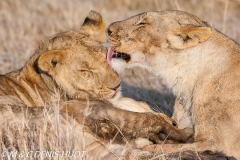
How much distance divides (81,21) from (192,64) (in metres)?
A: 5.40

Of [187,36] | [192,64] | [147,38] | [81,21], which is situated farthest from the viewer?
[81,21]

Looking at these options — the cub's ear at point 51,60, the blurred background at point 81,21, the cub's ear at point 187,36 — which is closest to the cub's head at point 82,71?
the cub's ear at point 51,60

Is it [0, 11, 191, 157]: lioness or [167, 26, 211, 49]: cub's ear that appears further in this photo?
[167, 26, 211, 49]: cub's ear

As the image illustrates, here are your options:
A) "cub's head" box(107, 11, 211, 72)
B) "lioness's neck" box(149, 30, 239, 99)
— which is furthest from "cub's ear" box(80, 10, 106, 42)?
"lioness's neck" box(149, 30, 239, 99)

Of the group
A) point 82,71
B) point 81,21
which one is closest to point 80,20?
point 81,21

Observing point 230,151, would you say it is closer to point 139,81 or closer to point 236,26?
point 139,81

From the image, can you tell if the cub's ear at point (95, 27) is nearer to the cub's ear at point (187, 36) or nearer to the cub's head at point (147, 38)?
the cub's head at point (147, 38)

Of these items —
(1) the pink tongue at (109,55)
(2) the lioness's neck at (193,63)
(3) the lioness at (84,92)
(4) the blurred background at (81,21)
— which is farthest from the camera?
(4) the blurred background at (81,21)

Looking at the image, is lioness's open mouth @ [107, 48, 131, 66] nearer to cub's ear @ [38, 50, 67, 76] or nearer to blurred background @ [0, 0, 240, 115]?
cub's ear @ [38, 50, 67, 76]

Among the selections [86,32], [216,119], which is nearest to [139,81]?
[86,32]

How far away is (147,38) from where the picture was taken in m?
5.27

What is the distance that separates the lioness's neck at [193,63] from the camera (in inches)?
201

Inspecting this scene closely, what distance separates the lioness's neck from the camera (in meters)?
5.09

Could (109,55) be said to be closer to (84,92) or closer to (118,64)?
(118,64)
